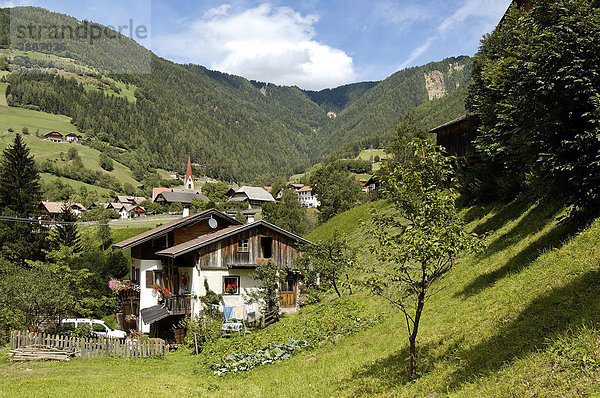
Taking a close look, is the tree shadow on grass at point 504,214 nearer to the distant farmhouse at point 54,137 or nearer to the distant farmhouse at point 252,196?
the distant farmhouse at point 252,196

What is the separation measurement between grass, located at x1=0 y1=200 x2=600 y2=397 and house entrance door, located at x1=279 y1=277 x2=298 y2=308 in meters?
10.9

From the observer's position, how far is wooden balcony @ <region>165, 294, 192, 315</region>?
92.0ft

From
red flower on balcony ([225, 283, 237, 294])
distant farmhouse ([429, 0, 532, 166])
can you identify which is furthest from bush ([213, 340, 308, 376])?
distant farmhouse ([429, 0, 532, 166])

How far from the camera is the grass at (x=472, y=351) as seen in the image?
7387mm

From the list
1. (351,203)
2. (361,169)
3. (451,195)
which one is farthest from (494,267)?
(361,169)

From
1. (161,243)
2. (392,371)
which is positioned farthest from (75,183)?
(392,371)

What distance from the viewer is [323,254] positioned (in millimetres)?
27562

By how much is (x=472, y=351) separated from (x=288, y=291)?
71.3ft

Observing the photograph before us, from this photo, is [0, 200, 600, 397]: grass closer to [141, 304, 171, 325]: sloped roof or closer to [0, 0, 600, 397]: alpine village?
[0, 0, 600, 397]: alpine village

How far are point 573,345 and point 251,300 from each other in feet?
74.7

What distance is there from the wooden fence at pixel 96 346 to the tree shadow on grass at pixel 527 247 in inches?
622

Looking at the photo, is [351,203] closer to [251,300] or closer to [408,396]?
[251,300]

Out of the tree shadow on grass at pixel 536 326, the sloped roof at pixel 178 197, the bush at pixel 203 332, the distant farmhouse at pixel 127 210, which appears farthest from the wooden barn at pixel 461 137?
the distant farmhouse at pixel 127 210

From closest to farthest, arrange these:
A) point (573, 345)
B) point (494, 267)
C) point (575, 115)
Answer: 1. point (573, 345)
2. point (575, 115)
3. point (494, 267)
